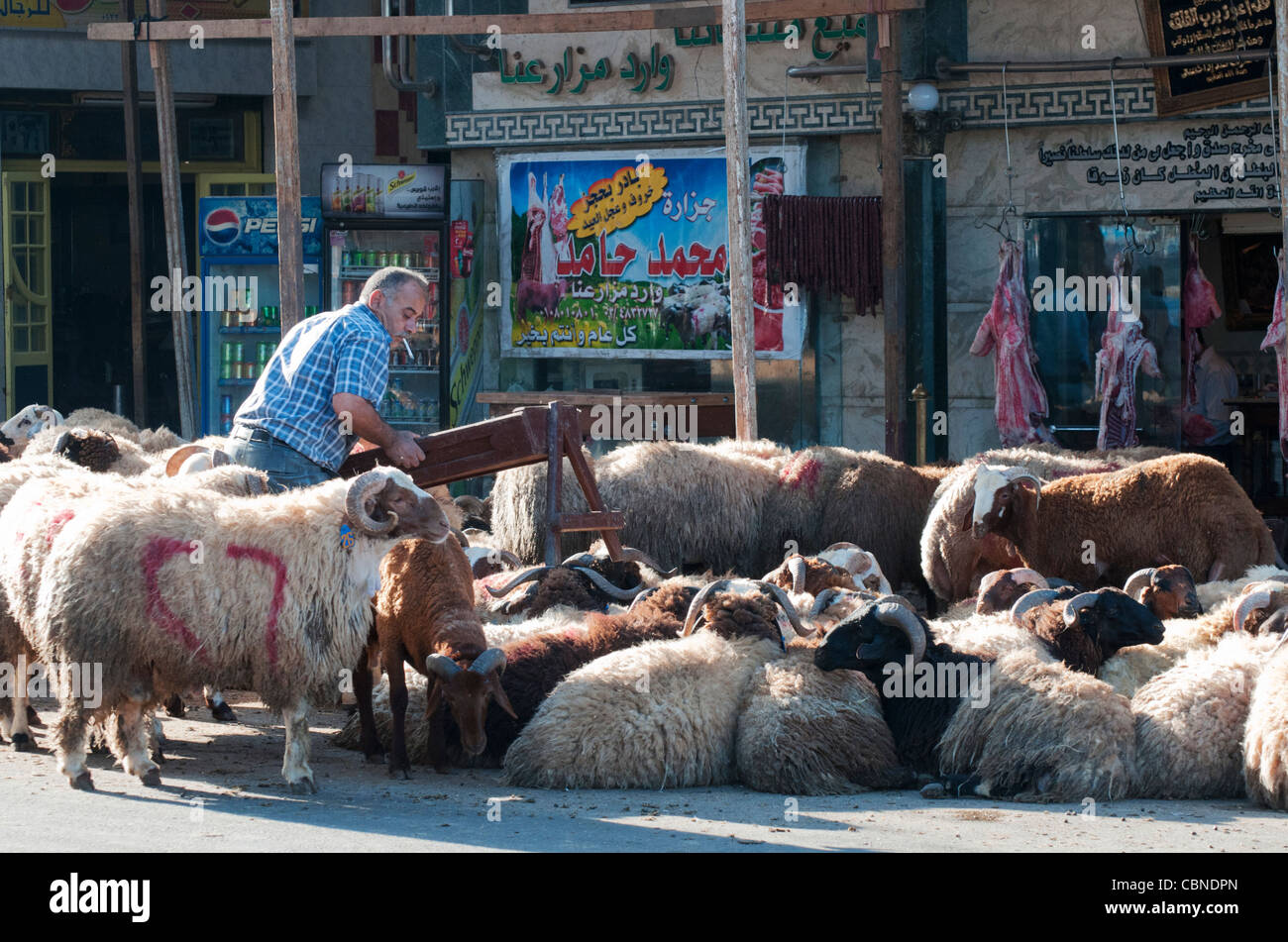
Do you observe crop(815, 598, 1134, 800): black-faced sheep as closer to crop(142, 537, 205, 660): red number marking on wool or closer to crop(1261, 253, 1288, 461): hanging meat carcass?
crop(142, 537, 205, 660): red number marking on wool

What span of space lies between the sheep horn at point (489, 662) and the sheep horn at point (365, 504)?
64 cm

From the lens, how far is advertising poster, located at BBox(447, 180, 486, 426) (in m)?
15.2

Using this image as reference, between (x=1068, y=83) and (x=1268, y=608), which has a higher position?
(x=1068, y=83)

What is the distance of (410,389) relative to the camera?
51.7 feet

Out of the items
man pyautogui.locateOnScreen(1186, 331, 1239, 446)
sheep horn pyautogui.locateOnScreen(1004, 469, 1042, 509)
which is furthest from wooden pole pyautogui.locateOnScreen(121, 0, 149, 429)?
man pyautogui.locateOnScreen(1186, 331, 1239, 446)

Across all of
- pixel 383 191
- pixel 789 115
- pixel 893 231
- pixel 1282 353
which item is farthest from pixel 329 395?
pixel 383 191

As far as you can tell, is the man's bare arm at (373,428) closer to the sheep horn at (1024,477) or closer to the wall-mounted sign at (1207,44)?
the sheep horn at (1024,477)

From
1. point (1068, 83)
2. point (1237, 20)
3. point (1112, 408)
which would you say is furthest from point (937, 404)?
point (1237, 20)

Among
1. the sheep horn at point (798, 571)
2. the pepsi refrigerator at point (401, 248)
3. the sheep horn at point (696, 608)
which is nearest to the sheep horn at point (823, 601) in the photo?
the sheep horn at point (798, 571)

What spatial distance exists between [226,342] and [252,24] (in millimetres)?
4145

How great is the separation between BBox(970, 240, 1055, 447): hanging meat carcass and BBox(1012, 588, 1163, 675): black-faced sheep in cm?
565

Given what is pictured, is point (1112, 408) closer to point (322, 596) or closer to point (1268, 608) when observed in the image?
point (1268, 608)

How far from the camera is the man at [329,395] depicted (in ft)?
24.9

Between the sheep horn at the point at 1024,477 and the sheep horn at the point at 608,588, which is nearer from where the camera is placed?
the sheep horn at the point at 608,588
